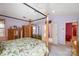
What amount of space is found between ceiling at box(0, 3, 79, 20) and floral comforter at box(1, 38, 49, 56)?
13.3 inches

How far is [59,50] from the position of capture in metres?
1.52

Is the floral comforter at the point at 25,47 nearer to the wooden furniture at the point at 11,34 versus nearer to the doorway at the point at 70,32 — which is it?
the wooden furniture at the point at 11,34

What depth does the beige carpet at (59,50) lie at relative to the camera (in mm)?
1496

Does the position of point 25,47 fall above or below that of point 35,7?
below

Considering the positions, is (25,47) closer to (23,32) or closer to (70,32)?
(23,32)

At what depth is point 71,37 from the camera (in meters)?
1.50

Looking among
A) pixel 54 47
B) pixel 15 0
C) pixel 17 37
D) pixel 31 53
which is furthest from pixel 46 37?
pixel 15 0

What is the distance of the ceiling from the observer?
1.47m

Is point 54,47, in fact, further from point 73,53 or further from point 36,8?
point 36,8

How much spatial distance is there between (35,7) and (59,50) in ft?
2.24

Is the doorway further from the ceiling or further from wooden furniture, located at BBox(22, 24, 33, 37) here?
wooden furniture, located at BBox(22, 24, 33, 37)

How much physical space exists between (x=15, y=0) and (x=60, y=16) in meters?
0.65

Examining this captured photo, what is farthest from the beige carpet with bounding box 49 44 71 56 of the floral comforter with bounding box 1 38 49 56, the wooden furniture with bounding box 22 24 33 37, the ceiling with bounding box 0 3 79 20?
the ceiling with bounding box 0 3 79 20

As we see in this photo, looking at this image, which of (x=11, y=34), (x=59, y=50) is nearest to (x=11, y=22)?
(x=11, y=34)
